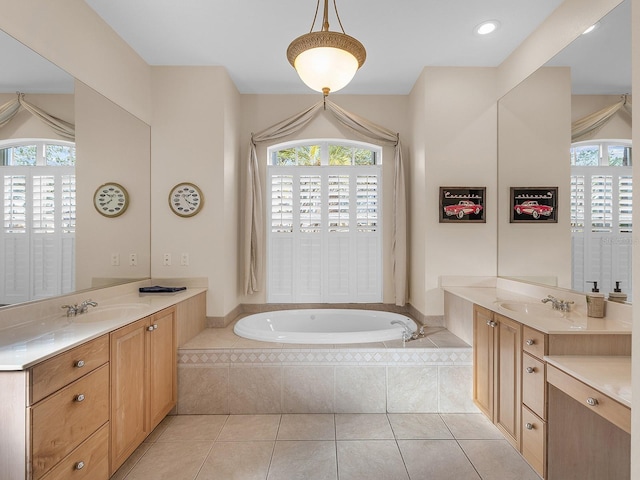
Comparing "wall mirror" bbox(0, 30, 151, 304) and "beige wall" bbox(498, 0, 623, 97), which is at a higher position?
"beige wall" bbox(498, 0, 623, 97)

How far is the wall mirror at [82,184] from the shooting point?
1725 millimetres

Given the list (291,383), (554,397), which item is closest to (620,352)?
(554,397)

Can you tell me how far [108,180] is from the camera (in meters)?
2.52

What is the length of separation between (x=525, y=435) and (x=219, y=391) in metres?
2.00

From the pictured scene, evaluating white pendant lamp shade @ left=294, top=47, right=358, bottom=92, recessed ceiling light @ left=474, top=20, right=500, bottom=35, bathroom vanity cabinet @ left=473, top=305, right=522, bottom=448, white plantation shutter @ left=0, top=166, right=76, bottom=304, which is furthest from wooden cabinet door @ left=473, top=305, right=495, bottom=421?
white plantation shutter @ left=0, top=166, right=76, bottom=304

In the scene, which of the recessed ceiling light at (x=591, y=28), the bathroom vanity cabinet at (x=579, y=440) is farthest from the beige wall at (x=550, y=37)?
the bathroom vanity cabinet at (x=579, y=440)

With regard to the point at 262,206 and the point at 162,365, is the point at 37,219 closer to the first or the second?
the point at 162,365

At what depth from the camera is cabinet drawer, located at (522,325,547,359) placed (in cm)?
170

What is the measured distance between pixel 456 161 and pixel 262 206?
201 cm

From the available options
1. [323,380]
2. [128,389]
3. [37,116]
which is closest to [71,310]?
[128,389]

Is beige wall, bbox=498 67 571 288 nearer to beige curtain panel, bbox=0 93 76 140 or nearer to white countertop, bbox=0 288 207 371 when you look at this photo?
white countertop, bbox=0 288 207 371

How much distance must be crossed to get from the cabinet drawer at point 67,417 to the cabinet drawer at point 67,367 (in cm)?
3

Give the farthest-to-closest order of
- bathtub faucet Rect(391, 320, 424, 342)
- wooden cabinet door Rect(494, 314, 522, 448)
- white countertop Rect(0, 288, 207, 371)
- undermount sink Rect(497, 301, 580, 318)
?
1. bathtub faucet Rect(391, 320, 424, 342)
2. undermount sink Rect(497, 301, 580, 318)
3. wooden cabinet door Rect(494, 314, 522, 448)
4. white countertop Rect(0, 288, 207, 371)

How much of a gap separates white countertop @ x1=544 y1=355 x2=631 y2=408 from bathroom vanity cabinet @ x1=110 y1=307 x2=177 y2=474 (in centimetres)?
220
